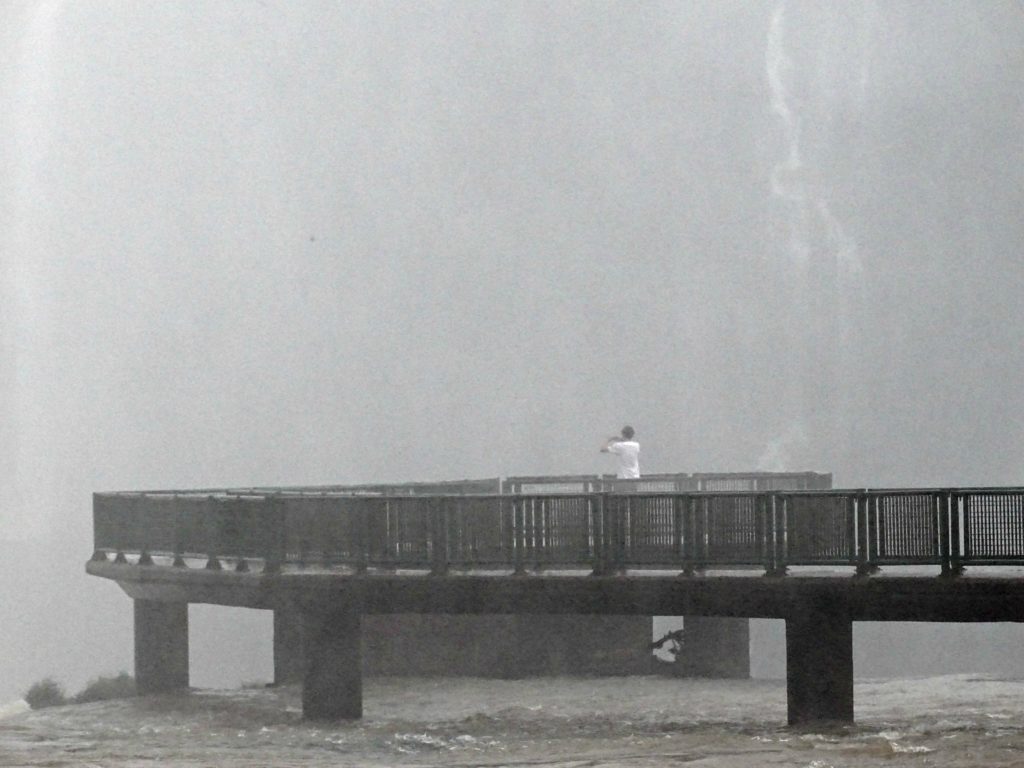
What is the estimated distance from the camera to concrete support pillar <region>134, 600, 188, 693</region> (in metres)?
26.6

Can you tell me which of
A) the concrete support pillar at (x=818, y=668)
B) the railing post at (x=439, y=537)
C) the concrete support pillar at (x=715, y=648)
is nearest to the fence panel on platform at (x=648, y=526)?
the concrete support pillar at (x=818, y=668)

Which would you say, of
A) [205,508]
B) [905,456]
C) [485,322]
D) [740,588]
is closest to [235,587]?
[205,508]

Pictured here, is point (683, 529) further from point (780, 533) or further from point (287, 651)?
point (287, 651)

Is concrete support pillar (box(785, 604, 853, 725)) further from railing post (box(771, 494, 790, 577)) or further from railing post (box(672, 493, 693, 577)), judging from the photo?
railing post (box(672, 493, 693, 577))

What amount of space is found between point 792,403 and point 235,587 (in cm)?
9314

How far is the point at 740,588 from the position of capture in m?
20.4

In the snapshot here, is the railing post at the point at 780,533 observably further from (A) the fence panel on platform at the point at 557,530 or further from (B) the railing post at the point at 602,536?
(A) the fence panel on platform at the point at 557,530

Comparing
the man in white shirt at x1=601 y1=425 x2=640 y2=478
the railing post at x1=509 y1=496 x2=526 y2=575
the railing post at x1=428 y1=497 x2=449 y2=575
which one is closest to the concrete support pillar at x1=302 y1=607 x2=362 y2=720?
the railing post at x1=428 y1=497 x2=449 y2=575

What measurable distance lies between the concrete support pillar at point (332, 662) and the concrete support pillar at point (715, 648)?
7.82 meters

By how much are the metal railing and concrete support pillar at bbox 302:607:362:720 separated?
28.5 inches

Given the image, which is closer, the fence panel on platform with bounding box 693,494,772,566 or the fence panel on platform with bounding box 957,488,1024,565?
the fence panel on platform with bounding box 957,488,1024,565

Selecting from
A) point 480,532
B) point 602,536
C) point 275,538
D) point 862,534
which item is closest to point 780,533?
point 862,534

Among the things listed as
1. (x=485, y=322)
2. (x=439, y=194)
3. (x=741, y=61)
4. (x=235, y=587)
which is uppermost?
(x=741, y=61)

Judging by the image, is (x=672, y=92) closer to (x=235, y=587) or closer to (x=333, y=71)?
(x=333, y=71)
